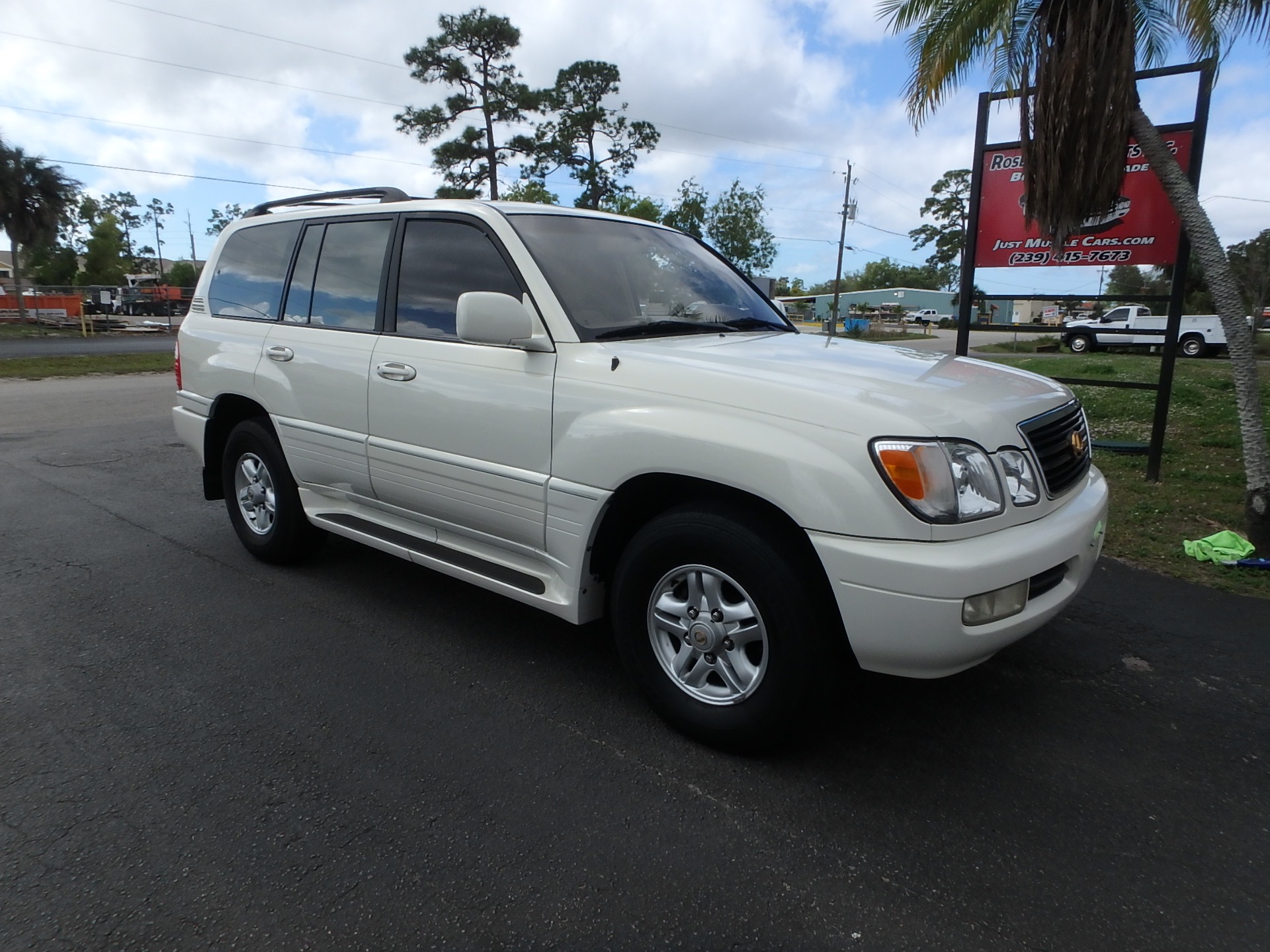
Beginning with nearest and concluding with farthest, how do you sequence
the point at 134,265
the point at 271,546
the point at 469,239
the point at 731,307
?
the point at 469,239 → the point at 731,307 → the point at 271,546 → the point at 134,265

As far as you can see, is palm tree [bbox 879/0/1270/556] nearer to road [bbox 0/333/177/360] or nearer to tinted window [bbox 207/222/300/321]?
tinted window [bbox 207/222/300/321]

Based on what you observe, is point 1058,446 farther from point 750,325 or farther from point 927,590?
point 750,325

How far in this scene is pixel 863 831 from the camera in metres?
2.57

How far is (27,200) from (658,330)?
160 feet

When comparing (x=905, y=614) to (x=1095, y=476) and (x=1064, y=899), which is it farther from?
(x=1095, y=476)

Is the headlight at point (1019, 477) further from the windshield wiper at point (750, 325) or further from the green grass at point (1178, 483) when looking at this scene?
the green grass at point (1178, 483)

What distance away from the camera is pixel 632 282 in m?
3.75

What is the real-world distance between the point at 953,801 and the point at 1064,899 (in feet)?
1.51

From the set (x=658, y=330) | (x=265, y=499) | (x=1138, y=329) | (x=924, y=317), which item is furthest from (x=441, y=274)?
(x=924, y=317)

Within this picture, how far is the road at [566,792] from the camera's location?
87.2 inches

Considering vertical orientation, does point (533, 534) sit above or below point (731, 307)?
below

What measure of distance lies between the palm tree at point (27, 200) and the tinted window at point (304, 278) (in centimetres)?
4414

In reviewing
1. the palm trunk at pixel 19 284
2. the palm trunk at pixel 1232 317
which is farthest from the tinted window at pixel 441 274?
the palm trunk at pixel 19 284

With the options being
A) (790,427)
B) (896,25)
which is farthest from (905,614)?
(896,25)
